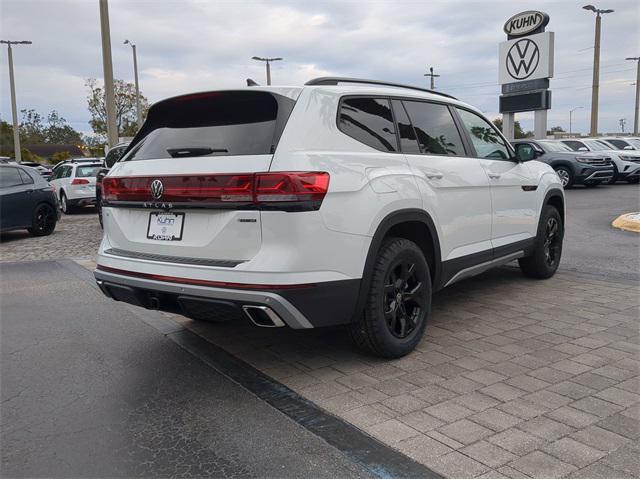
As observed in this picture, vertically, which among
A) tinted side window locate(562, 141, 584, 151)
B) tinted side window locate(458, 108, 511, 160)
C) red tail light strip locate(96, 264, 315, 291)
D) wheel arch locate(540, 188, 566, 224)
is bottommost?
red tail light strip locate(96, 264, 315, 291)

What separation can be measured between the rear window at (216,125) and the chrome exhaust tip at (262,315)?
91 cm

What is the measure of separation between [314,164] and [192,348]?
80.1 inches

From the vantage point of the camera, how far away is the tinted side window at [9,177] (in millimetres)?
11406

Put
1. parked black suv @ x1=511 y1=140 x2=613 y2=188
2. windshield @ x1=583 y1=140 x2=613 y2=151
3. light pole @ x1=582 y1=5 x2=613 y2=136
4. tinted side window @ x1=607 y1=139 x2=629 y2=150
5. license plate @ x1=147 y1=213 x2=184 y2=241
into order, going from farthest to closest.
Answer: light pole @ x1=582 y1=5 x2=613 y2=136 → tinted side window @ x1=607 y1=139 x2=629 y2=150 → windshield @ x1=583 y1=140 x2=613 y2=151 → parked black suv @ x1=511 y1=140 x2=613 y2=188 → license plate @ x1=147 y1=213 x2=184 y2=241

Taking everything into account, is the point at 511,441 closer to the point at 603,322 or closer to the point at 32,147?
the point at 603,322

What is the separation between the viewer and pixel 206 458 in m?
2.94

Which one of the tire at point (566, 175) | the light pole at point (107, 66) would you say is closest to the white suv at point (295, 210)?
the light pole at point (107, 66)

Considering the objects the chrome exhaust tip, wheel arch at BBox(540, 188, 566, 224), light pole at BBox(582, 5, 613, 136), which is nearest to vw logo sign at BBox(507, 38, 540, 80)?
light pole at BBox(582, 5, 613, 136)

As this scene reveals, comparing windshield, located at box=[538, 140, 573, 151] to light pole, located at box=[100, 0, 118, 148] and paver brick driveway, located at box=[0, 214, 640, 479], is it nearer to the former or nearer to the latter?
light pole, located at box=[100, 0, 118, 148]

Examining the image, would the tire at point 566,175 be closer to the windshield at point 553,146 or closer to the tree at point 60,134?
the windshield at point 553,146

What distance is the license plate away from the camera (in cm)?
375

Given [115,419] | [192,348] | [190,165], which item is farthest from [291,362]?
[190,165]

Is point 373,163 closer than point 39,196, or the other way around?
point 373,163

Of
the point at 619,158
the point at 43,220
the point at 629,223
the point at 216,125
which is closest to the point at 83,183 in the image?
the point at 43,220
